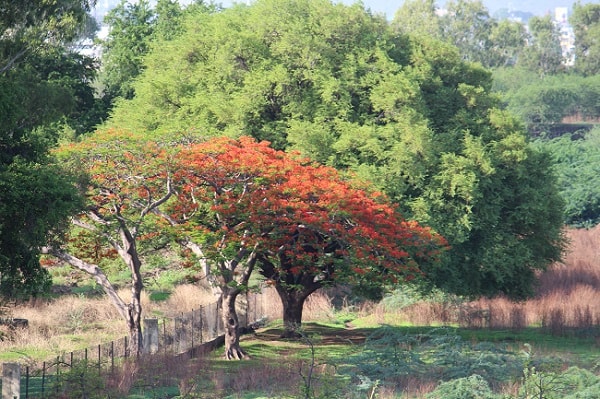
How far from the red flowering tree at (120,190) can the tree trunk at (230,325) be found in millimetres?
2602

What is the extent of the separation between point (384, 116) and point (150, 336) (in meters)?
12.8

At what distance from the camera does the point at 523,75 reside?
11800 centimetres

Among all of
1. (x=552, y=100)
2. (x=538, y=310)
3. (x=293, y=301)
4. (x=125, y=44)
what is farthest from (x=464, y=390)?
(x=552, y=100)

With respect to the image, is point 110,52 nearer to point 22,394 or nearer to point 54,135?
point 54,135

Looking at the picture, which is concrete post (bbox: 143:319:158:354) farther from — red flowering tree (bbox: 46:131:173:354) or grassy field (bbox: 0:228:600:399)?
grassy field (bbox: 0:228:600:399)

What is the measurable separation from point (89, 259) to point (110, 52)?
2854cm

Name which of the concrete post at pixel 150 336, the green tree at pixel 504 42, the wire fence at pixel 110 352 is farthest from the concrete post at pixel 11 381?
the green tree at pixel 504 42

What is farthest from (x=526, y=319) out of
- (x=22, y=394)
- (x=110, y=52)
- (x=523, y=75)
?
(x=523, y=75)

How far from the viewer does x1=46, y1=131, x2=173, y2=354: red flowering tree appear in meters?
26.5

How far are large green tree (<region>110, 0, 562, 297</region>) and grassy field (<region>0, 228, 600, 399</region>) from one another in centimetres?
232

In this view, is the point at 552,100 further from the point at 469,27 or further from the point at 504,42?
the point at 504,42

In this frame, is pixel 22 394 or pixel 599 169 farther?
pixel 599 169

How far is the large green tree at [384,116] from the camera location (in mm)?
33812

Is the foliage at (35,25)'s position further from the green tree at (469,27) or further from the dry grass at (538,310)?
the green tree at (469,27)
